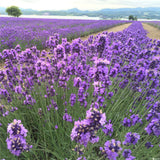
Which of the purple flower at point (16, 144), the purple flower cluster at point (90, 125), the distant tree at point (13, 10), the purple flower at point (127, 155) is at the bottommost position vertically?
the purple flower at point (127, 155)

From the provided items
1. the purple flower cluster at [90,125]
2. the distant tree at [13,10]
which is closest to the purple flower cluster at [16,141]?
the purple flower cluster at [90,125]

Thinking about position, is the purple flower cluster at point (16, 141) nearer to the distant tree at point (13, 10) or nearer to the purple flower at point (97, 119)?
the purple flower at point (97, 119)

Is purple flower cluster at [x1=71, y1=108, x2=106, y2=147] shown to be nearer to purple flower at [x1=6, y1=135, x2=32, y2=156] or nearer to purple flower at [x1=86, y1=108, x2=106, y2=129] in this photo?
purple flower at [x1=86, y1=108, x2=106, y2=129]

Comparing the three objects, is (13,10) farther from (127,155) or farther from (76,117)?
(127,155)

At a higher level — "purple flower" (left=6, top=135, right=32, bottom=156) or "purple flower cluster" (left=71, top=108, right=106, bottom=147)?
"purple flower cluster" (left=71, top=108, right=106, bottom=147)

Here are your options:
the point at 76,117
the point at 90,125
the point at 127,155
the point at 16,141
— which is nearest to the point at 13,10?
the point at 76,117

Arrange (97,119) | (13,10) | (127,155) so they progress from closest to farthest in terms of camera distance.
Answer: (97,119)
(127,155)
(13,10)

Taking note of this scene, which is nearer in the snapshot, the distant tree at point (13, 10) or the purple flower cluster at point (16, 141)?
the purple flower cluster at point (16, 141)

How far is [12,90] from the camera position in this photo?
2383 millimetres

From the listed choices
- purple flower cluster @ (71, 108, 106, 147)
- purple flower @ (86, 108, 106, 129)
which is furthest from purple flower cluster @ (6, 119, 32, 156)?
purple flower @ (86, 108, 106, 129)

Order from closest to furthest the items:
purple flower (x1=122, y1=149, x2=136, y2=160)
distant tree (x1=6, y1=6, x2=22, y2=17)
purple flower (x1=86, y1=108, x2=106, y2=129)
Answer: purple flower (x1=86, y1=108, x2=106, y2=129), purple flower (x1=122, y1=149, x2=136, y2=160), distant tree (x1=6, y1=6, x2=22, y2=17)

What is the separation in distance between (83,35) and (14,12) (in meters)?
32.9

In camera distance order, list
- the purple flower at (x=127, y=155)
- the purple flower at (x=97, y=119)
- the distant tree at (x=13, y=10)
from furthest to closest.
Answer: the distant tree at (x=13, y=10), the purple flower at (x=127, y=155), the purple flower at (x=97, y=119)

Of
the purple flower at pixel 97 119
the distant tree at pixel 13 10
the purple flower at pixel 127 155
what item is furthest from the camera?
the distant tree at pixel 13 10
